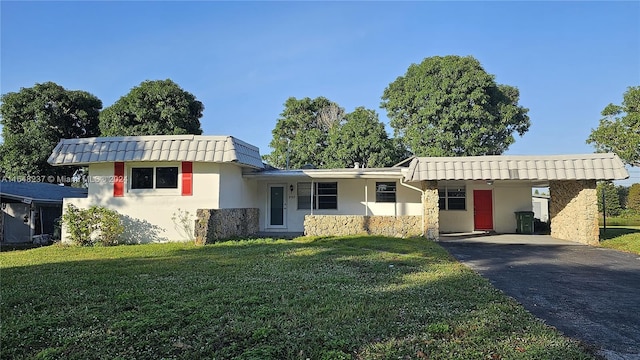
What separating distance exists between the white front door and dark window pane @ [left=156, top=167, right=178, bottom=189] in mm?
4275

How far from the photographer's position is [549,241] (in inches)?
528

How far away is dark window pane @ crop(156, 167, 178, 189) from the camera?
13031 mm

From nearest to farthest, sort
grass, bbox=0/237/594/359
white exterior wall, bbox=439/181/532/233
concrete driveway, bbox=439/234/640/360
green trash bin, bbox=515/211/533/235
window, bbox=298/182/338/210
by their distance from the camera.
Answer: grass, bbox=0/237/594/359, concrete driveway, bbox=439/234/640/360, green trash bin, bbox=515/211/533/235, window, bbox=298/182/338/210, white exterior wall, bbox=439/181/532/233

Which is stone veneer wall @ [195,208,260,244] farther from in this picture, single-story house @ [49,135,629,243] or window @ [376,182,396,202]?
window @ [376,182,396,202]

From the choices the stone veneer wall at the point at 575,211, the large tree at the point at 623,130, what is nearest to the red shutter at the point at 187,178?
the stone veneer wall at the point at 575,211

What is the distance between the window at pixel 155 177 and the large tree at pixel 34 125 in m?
11.2

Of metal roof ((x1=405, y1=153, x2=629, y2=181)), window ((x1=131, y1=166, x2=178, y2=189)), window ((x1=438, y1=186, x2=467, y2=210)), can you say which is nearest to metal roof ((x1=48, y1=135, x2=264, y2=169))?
window ((x1=131, y1=166, x2=178, y2=189))

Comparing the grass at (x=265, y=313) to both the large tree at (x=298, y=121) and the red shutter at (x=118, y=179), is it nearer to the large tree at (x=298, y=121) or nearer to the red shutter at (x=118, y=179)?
the red shutter at (x=118, y=179)

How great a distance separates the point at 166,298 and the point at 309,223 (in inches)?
339

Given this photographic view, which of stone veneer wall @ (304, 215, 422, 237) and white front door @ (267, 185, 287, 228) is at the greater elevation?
white front door @ (267, 185, 287, 228)

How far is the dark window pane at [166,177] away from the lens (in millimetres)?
13031

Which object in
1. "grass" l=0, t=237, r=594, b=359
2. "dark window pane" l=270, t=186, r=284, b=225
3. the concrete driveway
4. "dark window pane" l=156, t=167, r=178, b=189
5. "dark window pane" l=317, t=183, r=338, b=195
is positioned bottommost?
the concrete driveway

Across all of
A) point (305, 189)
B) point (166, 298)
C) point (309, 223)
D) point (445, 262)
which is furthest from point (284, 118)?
point (166, 298)

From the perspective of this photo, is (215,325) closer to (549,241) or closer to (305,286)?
(305,286)
